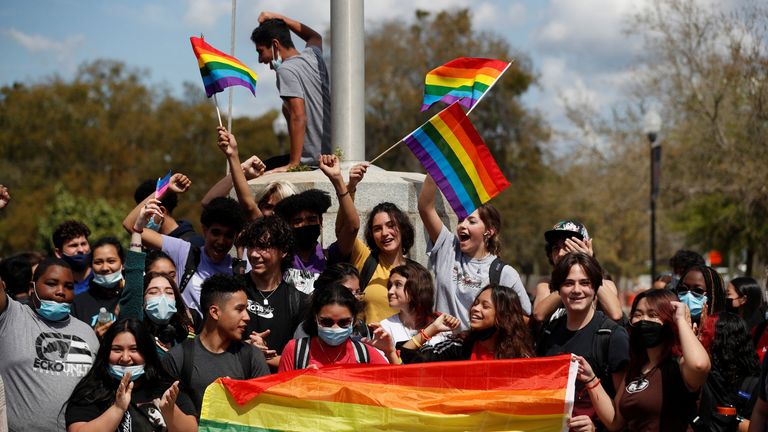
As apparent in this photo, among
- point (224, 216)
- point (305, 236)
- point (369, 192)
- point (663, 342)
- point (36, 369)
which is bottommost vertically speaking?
point (36, 369)

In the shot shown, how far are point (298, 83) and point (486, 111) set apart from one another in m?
36.6

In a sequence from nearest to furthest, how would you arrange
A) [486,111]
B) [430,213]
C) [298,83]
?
[430,213], [298,83], [486,111]

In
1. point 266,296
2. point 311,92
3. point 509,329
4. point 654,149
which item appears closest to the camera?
point 509,329

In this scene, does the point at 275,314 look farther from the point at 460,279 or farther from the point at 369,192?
the point at 369,192

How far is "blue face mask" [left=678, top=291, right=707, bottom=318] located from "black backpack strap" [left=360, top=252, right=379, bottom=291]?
211cm

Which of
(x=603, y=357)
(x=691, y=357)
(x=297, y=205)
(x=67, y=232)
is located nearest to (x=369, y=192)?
(x=297, y=205)

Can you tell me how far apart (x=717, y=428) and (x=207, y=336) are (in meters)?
3.06

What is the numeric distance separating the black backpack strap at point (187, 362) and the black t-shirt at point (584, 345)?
76.3 inches

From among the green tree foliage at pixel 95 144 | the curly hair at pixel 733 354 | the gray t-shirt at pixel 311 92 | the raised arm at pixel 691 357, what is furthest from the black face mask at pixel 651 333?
the green tree foliage at pixel 95 144

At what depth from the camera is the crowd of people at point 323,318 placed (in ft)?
18.9

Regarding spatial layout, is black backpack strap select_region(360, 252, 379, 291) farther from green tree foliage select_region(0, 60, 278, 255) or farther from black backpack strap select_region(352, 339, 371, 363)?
green tree foliage select_region(0, 60, 278, 255)

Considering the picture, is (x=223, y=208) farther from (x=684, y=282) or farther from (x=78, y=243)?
(x=684, y=282)

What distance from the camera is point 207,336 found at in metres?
6.16

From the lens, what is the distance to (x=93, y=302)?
24.9ft
